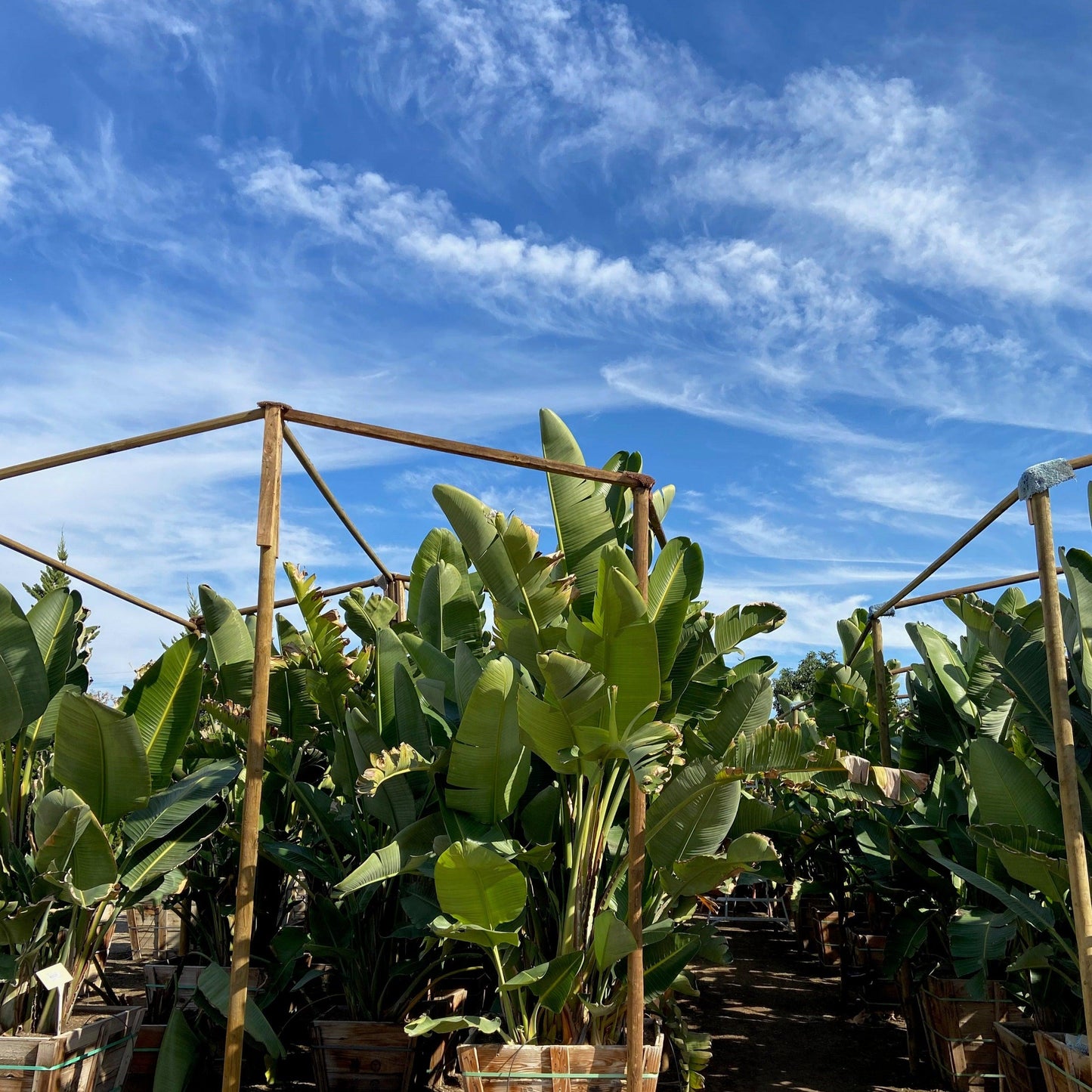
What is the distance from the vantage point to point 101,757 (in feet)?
12.0

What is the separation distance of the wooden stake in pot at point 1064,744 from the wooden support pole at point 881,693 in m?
2.08

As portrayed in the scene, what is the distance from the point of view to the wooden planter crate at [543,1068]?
11.3 feet

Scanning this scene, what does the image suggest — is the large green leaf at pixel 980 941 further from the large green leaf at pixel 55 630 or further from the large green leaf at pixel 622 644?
the large green leaf at pixel 55 630

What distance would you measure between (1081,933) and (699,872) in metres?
1.34

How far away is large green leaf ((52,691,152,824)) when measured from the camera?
11.6 feet

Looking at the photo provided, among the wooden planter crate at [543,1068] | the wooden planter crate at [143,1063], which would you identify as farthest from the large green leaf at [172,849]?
the wooden planter crate at [543,1068]

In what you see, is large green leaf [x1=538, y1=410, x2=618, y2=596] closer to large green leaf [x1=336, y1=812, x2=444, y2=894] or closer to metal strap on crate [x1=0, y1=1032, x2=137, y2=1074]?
large green leaf [x1=336, y1=812, x2=444, y2=894]

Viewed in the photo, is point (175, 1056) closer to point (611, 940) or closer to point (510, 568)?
point (611, 940)

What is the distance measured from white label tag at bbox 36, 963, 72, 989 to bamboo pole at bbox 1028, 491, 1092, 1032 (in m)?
3.71

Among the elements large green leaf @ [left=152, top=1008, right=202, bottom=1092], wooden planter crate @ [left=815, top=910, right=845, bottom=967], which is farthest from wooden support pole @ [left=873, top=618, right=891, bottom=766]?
large green leaf @ [left=152, top=1008, right=202, bottom=1092]

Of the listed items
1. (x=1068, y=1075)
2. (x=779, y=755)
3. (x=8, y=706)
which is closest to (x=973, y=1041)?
(x=1068, y=1075)

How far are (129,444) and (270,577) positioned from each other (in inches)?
41.3

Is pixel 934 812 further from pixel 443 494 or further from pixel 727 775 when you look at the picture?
pixel 443 494

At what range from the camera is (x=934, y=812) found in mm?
5141
